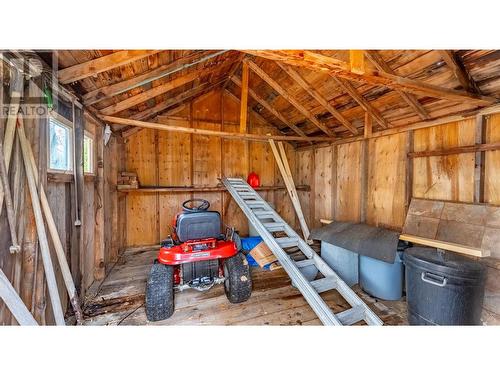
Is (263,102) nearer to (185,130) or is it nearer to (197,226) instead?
(185,130)

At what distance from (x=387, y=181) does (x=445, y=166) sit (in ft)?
2.49

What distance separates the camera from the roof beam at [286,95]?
3291 mm

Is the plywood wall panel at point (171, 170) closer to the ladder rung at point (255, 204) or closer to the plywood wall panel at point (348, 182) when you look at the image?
the ladder rung at point (255, 204)

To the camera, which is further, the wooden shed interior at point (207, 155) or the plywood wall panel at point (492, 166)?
the plywood wall panel at point (492, 166)

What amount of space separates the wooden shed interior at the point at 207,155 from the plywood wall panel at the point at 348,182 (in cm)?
3

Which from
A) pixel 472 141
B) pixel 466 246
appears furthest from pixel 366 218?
pixel 472 141

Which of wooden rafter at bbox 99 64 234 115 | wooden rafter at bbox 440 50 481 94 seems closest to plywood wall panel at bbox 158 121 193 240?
wooden rafter at bbox 99 64 234 115

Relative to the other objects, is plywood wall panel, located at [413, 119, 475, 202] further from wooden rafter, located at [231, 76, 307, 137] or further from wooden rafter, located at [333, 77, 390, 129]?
wooden rafter, located at [231, 76, 307, 137]

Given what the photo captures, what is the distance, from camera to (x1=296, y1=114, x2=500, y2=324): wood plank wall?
6.82 ft

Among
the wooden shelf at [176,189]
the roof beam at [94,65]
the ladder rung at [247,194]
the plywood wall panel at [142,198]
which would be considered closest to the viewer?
the roof beam at [94,65]

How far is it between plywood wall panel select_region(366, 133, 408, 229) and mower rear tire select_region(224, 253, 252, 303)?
8.26ft

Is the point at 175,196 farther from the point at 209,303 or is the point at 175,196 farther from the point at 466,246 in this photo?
the point at 466,246

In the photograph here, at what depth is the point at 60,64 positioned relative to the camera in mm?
1682

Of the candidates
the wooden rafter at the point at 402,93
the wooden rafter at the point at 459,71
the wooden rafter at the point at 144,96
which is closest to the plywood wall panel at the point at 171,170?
the wooden rafter at the point at 144,96
